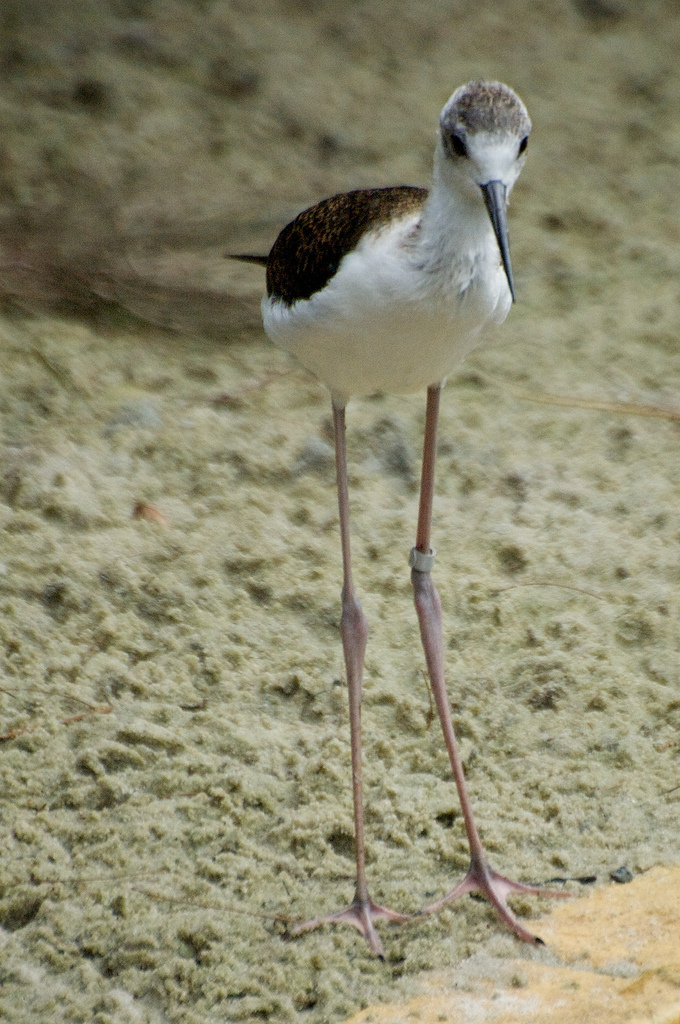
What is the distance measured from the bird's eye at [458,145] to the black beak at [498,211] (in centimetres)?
7

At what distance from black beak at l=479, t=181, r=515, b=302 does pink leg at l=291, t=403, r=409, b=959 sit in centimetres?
70

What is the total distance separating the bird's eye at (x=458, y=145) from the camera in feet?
6.01

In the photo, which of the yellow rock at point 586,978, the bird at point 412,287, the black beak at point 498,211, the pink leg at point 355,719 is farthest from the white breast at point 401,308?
the yellow rock at point 586,978

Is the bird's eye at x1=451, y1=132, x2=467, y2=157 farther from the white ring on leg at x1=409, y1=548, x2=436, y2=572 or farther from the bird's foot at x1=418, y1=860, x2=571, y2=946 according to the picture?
the bird's foot at x1=418, y1=860, x2=571, y2=946

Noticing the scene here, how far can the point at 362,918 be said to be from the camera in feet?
7.11

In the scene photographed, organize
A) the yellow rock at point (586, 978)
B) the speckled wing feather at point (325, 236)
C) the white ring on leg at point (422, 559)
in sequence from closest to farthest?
the yellow rock at point (586, 978) < the speckled wing feather at point (325, 236) < the white ring on leg at point (422, 559)

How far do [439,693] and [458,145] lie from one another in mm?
1198

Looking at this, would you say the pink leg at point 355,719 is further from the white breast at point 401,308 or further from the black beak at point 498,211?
the black beak at point 498,211

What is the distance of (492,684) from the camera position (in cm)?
283

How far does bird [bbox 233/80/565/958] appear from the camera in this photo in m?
1.83

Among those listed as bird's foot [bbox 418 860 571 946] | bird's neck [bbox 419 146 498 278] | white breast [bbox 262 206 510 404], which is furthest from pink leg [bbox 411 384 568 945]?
bird's neck [bbox 419 146 498 278]

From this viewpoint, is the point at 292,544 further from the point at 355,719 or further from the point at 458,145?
the point at 458,145

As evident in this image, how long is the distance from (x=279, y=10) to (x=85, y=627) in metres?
3.53

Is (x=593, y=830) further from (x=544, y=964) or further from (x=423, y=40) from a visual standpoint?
(x=423, y=40)
